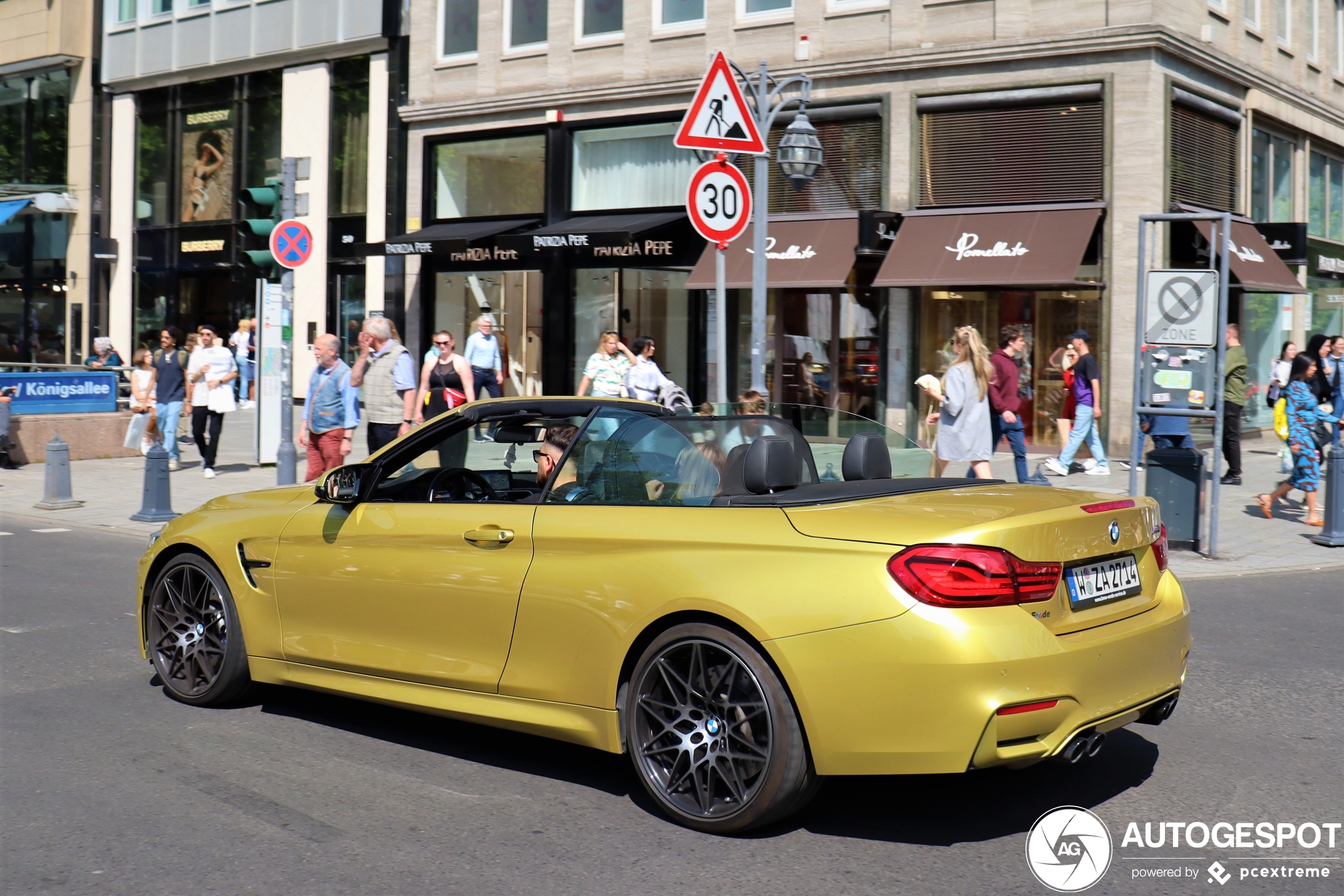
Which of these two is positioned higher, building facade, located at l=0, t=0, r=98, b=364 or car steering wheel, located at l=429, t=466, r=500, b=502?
building facade, located at l=0, t=0, r=98, b=364

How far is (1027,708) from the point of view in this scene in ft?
13.2

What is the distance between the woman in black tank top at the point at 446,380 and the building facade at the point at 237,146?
12.6 m

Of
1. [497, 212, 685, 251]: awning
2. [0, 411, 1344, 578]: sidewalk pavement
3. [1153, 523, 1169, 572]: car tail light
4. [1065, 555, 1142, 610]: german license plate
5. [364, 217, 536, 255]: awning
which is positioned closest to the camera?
[1065, 555, 1142, 610]: german license plate

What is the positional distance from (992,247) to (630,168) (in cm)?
734

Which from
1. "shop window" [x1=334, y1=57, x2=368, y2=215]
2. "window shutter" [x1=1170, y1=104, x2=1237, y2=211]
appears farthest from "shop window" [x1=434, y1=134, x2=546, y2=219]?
"window shutter" [x1=1170, y1=104, x2=1237, y2=211]

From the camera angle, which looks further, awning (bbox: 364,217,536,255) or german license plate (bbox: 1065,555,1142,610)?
awning (bbox: 364,217,536,255)

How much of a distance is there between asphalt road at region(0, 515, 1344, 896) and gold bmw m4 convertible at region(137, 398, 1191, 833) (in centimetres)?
25

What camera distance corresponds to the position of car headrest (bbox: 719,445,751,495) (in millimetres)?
4695

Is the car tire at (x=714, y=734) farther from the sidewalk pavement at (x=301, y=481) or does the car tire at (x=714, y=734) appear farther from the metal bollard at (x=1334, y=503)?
the metal bollard at (x=1334, y=503)

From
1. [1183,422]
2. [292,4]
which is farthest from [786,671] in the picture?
[292,4]

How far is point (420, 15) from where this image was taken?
26.2 meters

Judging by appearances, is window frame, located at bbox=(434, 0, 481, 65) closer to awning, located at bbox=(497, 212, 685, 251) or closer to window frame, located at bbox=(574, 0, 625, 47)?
window frame, located at bbox=(574, 0, 625, 47)

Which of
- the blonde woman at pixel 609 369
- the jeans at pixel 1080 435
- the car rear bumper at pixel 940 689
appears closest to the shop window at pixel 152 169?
the blonde woman at pixel 609 369

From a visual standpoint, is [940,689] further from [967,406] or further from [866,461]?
[967,406]
